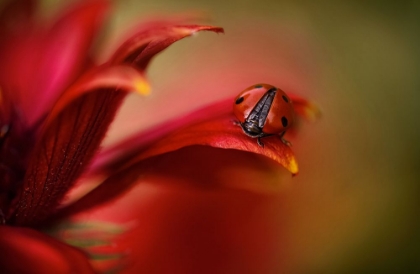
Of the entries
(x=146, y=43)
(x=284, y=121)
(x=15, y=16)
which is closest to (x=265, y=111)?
(x=284, y=121)

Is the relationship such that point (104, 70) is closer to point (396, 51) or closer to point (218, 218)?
point (218, 218)

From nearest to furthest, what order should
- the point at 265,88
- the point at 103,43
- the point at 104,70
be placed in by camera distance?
the point at 104,70 → the point at 265,88 → the point at 103,43

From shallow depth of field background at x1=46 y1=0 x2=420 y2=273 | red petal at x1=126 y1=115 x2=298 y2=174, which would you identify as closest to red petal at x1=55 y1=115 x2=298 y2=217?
red petal at x1=126 y1=115 x2=298 y2=174

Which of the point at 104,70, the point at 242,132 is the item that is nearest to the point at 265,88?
the point at 242,132

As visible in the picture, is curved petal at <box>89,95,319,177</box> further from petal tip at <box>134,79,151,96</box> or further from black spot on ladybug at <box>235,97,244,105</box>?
petal tip at <box>134,79,151,96</box>

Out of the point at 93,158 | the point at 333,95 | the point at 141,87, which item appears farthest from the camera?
the point at 333,95

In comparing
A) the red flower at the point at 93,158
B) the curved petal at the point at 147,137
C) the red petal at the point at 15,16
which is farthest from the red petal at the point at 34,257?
the red petal at the point at 15,16

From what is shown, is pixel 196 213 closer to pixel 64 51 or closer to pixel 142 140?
pixel 142 140
